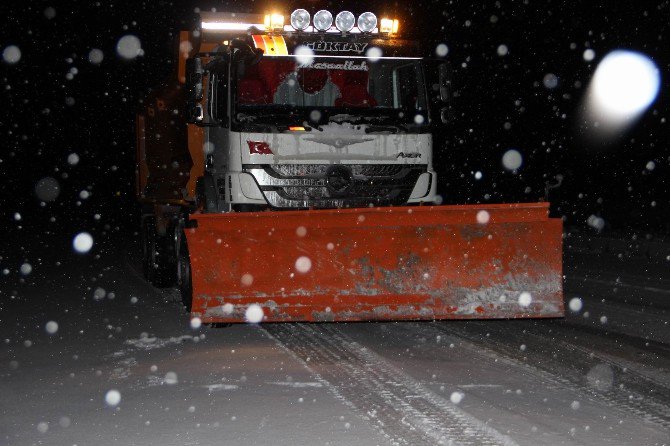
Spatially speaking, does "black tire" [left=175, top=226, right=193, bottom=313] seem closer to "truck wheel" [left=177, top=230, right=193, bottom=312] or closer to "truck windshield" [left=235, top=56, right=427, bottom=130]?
"truck wheel" [left=177, top=230, right=193, bottom=312]

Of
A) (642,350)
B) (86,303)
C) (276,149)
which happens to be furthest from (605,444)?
(86,303)

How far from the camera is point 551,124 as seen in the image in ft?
92.5

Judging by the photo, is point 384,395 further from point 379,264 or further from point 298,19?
point 298,19

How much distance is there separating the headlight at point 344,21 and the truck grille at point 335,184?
4.80 ft

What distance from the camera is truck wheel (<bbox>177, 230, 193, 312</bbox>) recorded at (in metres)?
9.46

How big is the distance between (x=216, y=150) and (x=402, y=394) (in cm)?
430

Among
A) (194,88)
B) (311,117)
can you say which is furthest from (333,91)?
(194,88)

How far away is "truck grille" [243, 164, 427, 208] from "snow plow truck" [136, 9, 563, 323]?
1 centimetres

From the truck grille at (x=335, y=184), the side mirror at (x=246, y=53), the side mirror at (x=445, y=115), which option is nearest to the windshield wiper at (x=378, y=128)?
the truck grille at (x=335, y=184)

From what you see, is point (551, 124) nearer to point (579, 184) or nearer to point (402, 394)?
point (579, 184)

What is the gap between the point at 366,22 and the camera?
9.94 m

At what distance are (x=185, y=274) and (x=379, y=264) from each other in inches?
91.6

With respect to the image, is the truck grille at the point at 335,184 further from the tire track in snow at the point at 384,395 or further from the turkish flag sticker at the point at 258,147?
the tire track in snow at the point at 384,395

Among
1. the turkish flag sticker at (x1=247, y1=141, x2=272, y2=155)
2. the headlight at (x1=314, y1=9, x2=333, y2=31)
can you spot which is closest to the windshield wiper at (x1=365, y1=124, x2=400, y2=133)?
the turkish flag sticker at (x1=247, y1=141, x2=272, y2=155)
